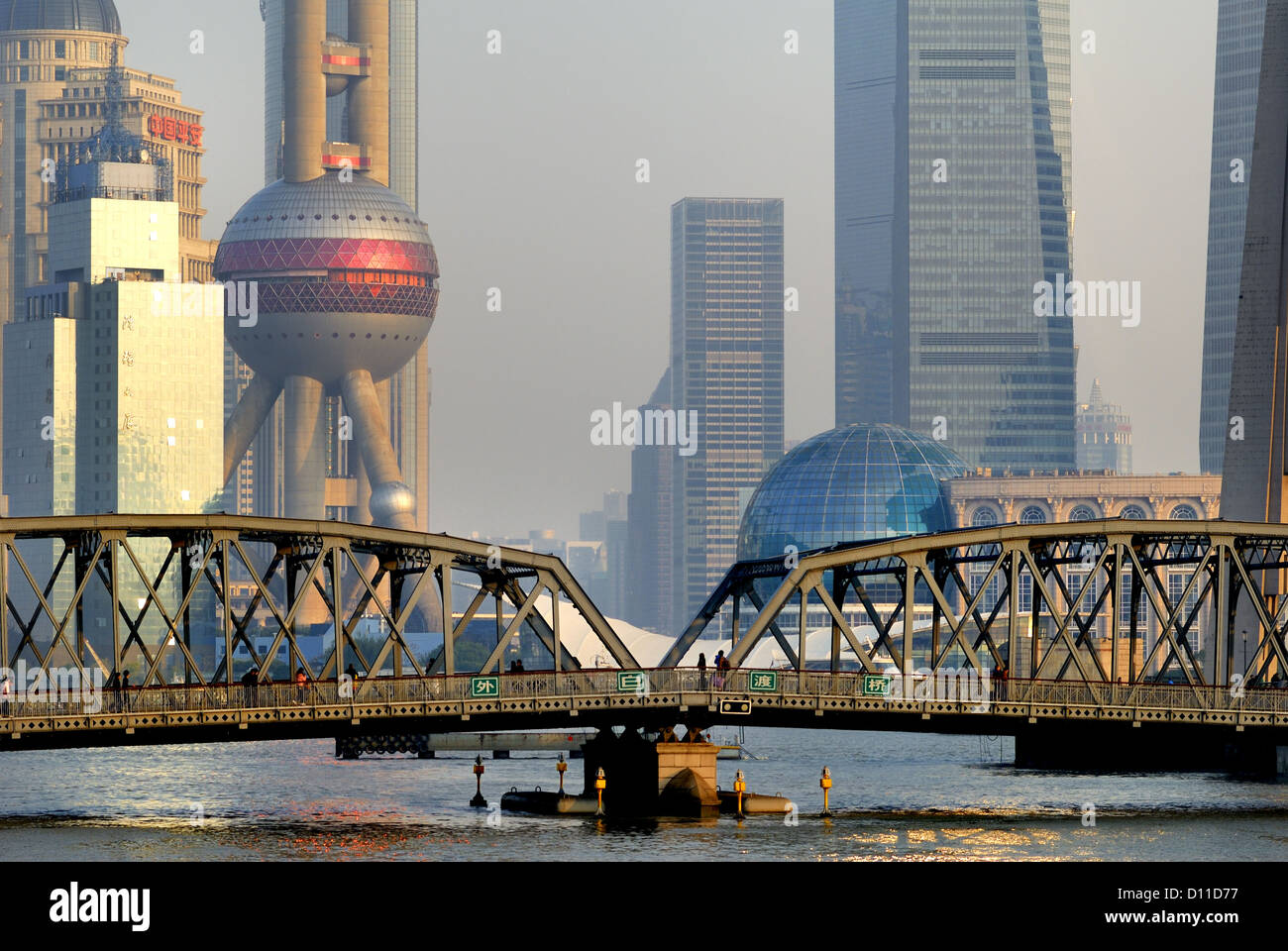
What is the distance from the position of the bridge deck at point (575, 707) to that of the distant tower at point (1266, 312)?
6698 cm

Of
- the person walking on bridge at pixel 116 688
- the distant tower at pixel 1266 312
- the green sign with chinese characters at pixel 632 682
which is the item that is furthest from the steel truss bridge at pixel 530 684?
the distant tower at pixel 1266 312

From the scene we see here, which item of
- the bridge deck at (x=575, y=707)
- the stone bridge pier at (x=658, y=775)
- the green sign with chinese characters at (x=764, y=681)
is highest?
the green sign with chinese characters at (x=764, y=681)

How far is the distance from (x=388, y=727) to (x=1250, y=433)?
8897cm

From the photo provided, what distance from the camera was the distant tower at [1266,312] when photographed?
538ft

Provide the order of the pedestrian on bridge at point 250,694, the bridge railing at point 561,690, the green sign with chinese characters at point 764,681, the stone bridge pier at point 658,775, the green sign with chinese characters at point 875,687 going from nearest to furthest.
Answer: the bridge railing at point 561,690
the pedestrian on bridge at point 250,694
the green sign with chinese characters at point 764,681
the green sign with chinese characters at point 875,687
the stone bridge pier at point 658,775

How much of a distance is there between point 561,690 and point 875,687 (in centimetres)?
1211

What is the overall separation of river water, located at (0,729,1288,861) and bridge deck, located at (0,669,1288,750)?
375 cm

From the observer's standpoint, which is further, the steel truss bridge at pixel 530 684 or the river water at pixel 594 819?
the steel truss bridge at pixel 530 684

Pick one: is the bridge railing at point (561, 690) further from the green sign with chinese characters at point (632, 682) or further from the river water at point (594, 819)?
the river water at point (594, 819)

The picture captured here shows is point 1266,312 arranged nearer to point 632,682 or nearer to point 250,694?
point 632,682

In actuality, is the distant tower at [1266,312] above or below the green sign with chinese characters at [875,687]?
above

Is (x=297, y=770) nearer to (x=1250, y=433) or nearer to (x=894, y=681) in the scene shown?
(x=894, y=681)
